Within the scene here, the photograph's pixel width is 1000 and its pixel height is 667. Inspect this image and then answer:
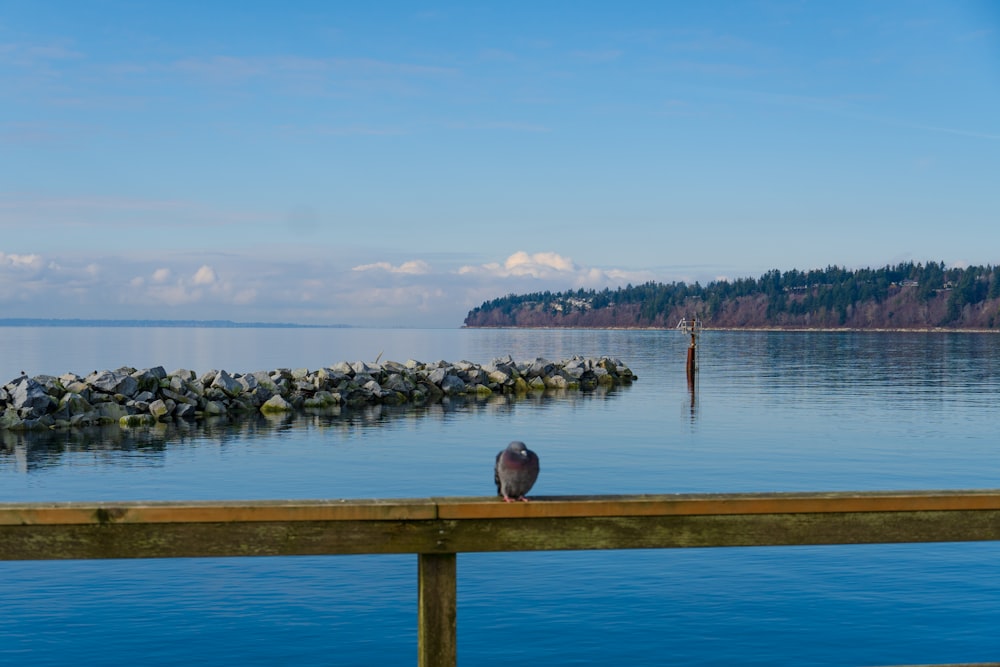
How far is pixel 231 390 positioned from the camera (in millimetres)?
37344

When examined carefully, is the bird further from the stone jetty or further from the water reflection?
the stone jetty

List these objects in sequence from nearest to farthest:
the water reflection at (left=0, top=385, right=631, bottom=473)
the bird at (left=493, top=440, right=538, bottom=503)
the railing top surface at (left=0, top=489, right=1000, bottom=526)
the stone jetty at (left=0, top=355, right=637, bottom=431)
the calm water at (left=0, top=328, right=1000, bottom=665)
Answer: the railing top surface at (left=0, top=489, right=1000, bottom=526), the bird at (left=493, top=440, right=538, bottom=503), the calm water at (left=0, top=328, right=1000, bottom=665), the water reflection at (left=0, top=385, right=631, bottom=473), the stone jetty at (left=0, top=355, right=637, bottom=431)

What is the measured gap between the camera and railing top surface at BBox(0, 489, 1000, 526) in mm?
4191

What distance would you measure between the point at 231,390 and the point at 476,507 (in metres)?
34.6

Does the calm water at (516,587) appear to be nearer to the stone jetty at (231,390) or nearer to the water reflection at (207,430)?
the water reflection at (207,430)

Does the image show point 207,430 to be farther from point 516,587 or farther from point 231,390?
point 516,587

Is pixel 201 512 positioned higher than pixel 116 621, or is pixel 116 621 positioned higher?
pixel 201 512

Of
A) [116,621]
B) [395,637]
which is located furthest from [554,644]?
[116,621]

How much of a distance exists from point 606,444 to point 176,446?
12.1m

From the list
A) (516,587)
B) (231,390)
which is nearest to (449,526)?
(516,587)

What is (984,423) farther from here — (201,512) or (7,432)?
(201,512)

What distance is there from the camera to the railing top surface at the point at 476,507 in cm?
419

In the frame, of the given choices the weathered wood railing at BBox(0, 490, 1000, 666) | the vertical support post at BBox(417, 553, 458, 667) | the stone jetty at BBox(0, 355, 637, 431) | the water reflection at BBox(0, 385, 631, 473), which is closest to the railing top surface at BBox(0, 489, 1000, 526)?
the weathered wood railing at BBox(0, 490, 1000, 666)

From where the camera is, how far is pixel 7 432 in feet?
100
